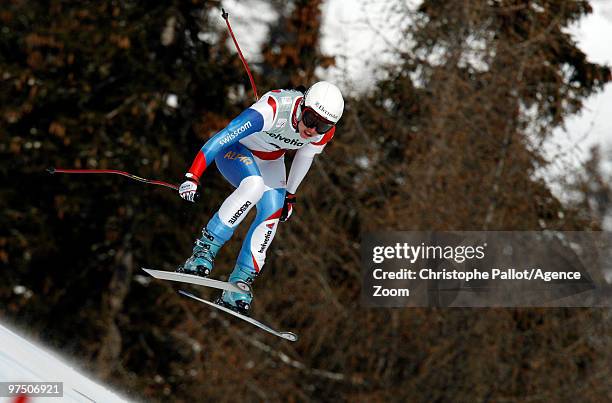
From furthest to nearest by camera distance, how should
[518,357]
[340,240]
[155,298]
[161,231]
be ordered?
[155,298] → [161,231] → [340,240] → [518,357]

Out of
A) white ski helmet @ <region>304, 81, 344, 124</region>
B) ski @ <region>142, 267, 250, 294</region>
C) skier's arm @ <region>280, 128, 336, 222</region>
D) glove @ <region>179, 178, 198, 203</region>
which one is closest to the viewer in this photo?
glove @ <region>179, 178, 198, 203</region>

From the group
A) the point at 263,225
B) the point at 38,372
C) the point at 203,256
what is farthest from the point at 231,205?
the point at 38,372

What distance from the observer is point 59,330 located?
23312 mm

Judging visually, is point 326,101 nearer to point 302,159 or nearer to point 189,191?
point 302,159

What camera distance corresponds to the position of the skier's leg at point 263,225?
7.12 metres

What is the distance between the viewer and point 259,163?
719 centimetres

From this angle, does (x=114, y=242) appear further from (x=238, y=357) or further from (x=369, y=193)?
(x=369, y=193)

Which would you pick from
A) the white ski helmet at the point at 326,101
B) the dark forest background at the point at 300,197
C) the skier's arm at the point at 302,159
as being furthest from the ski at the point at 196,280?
the dark forest background at the point at 300,197

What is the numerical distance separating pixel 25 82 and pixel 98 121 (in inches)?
71.7

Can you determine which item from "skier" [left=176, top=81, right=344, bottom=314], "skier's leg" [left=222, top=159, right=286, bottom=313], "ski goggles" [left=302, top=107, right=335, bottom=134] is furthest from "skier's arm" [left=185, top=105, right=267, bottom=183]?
"skier's leg" [left=222, top=159, right=286, bottom=313]

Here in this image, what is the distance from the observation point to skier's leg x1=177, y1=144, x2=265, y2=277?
697cm

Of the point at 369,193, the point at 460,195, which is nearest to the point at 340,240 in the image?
the point at 369,193

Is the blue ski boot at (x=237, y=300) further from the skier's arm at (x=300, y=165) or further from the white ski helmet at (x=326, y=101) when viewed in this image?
the white ski helmet at (x=326, y=101)

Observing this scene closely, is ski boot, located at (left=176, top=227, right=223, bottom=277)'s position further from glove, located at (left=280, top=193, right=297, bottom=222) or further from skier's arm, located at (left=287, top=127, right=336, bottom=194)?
skier's arm, located at (left=287, top=127, right=336, bottom=194)
